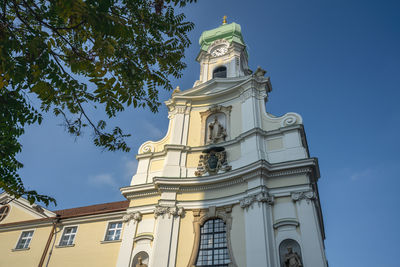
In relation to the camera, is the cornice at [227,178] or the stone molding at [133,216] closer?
the cornice at [227,178]

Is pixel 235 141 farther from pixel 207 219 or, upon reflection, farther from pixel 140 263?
pixel 140 263

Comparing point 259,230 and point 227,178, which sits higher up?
point 227,178

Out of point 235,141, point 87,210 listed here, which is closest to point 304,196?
point 235,141

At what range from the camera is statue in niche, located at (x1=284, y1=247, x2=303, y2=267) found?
1281 cm

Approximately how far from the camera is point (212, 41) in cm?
2758

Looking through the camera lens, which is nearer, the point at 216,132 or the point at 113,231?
the point at 113,231

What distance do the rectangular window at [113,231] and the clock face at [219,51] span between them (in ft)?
49.6

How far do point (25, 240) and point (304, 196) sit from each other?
16.5m

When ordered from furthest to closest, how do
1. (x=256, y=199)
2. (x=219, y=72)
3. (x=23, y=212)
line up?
(x=219, y=72)
(x=23, y=212)
(x=256, y=199)

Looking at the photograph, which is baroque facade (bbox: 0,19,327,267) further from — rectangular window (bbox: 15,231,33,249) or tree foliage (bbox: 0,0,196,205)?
tree foliage (bbox: 0,0,196,205)

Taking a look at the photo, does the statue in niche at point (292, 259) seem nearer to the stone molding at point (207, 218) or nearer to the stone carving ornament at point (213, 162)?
the stone molding at point (207, 218)

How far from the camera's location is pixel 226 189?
16.7m

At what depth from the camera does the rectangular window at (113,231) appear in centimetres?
1767

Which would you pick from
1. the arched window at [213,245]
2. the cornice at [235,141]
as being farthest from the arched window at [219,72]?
the arched window at [213,245]
